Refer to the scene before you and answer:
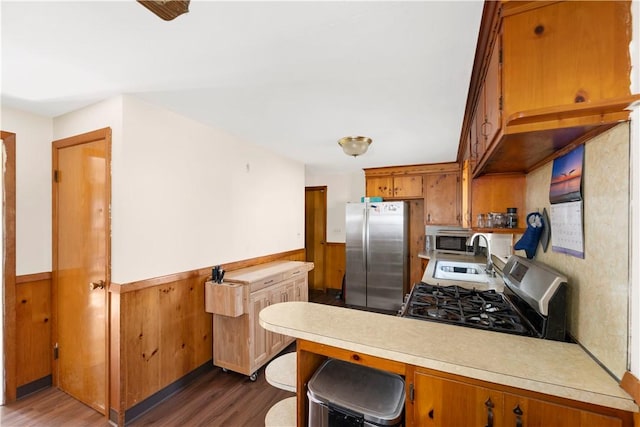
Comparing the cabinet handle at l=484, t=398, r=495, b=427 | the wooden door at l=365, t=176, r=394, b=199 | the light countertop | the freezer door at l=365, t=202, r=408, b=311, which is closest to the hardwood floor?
the light countertop

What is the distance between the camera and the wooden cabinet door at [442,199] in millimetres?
4273

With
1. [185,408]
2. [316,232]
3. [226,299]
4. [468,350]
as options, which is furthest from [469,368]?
[316,232]

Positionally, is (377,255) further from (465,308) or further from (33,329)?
(33,329)

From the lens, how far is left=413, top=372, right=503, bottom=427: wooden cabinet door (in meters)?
0.96

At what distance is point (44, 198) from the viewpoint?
92.4 inches

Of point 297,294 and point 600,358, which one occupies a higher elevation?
point 600,358

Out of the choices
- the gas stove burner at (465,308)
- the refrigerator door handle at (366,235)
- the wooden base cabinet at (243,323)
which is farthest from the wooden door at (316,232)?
the gas stove burner at (465,308)

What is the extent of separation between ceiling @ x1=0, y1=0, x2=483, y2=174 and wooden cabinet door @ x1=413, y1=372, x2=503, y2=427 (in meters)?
1.51

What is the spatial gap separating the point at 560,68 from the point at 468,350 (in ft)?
3.46

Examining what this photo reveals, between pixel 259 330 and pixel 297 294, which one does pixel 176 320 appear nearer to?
pixel 259 330

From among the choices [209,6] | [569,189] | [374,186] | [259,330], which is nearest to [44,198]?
[259,330]

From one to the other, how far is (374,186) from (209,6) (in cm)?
394

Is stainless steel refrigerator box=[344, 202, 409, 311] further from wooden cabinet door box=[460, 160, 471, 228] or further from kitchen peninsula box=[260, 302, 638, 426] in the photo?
kitchen peninsula box=[260, 302, 638, 426]

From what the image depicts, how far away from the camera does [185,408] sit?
2.12 meters
